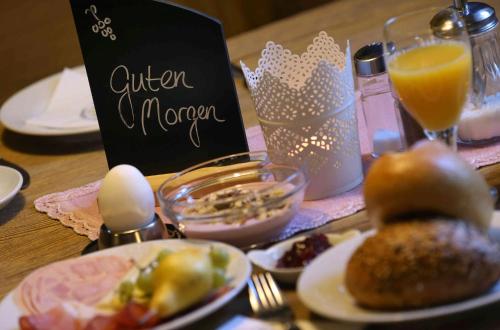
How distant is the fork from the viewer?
1.02 m

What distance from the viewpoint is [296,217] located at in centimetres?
139

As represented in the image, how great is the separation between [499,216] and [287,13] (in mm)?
2649

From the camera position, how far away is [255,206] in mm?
1281

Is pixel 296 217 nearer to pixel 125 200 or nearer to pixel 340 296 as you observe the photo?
pixel 125 200

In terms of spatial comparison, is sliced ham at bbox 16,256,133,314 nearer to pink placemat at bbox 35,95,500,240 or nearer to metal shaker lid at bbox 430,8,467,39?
pink placemat at bbox 35,95,500,240

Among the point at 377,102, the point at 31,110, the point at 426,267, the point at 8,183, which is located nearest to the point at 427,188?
the point at 426,267

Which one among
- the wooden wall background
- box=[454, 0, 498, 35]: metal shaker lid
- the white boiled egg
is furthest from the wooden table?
the wooden wall background

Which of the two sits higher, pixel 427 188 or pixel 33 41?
pixel 33 41

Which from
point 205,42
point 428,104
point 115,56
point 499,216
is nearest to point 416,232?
point 499,216

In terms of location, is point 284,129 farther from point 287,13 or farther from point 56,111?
point 287,13

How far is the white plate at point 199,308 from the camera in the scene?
3.36 ft

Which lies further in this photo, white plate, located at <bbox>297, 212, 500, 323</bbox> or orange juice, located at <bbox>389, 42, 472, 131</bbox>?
orange juice, located at <bbox>389, 42, 472, 131</bbox>

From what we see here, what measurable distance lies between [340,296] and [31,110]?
151cm

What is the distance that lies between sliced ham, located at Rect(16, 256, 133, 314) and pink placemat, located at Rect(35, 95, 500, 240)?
0.79 feet
